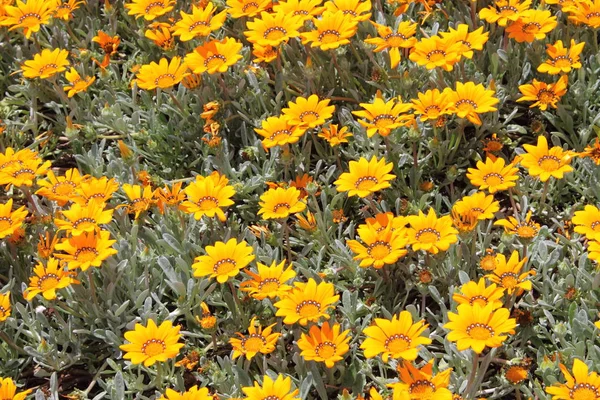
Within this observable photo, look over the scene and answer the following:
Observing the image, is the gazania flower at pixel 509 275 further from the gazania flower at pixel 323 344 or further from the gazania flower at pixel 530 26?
the gazania flower at pixel 530 26

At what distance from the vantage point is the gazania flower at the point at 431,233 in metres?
2.73

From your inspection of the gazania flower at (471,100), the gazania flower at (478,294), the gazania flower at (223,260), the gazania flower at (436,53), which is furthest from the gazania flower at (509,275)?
the gazania flower at (436,53)

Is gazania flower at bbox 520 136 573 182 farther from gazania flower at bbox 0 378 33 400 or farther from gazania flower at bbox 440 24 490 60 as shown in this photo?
gazania flower at bbox 0 378 33 400

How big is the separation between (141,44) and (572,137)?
2.12 metres

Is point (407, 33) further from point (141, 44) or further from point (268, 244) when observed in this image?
point (141, 44)

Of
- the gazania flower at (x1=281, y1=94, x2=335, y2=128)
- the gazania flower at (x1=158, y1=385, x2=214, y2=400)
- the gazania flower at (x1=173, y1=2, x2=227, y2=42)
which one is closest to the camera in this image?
the gazania flower at (x1=158, y1=385, x2=214, y2=400)

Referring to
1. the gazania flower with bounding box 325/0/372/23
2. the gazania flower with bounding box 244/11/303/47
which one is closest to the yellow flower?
the gazania flower with bounding box 244/11/303/47

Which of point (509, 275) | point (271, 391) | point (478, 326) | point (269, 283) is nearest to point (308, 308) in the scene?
point (269, 283)

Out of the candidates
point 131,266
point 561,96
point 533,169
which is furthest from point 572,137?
point 131,266

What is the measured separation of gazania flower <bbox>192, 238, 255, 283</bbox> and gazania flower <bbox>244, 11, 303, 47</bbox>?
40.5 inches

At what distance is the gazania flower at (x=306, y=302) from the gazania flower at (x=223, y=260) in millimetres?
197

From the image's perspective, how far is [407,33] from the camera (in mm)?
3543

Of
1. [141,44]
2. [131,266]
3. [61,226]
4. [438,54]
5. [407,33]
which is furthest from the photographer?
[141,44]

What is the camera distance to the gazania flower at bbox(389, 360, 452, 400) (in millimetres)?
2406
